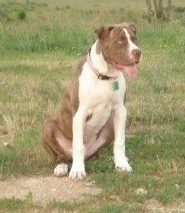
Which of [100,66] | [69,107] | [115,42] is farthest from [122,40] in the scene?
[69,107]

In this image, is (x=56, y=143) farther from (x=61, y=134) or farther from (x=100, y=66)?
(x=100, y=66)

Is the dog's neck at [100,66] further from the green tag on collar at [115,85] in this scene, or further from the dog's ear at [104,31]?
the dog's ear at [104,31]

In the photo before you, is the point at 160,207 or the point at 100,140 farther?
the point at 100,140

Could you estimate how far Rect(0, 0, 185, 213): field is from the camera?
5.86m

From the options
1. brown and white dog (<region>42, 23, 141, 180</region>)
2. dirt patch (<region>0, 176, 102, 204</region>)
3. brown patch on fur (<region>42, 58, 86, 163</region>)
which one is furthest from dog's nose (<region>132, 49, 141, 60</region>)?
dirt patch (<region>0, 176, 102, 204</region>)

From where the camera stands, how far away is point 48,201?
19.2 feet

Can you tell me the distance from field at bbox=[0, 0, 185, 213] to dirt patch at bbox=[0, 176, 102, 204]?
0.08m

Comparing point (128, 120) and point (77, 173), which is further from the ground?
point (77, 173)

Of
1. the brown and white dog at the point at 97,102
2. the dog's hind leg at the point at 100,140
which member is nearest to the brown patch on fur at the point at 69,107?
the brown and white dog at the point at 97,102

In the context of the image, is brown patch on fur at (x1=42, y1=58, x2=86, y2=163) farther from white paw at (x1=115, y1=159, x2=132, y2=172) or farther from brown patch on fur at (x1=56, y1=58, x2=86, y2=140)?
white paw at (x1=115, y1=159, x2=132, y2=172)

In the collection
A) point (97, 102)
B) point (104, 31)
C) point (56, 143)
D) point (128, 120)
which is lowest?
point (128, 120)

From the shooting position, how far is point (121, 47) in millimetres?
6312

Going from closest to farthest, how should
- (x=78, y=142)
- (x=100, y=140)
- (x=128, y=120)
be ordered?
(x=78, y=142), (x=100, y=140), (x=128, y=120)

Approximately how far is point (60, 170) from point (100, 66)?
1017mm
